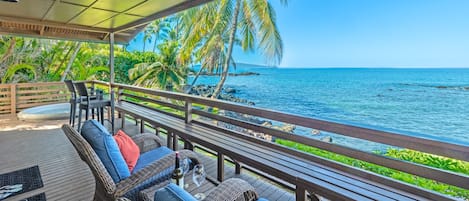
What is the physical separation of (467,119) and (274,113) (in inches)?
677

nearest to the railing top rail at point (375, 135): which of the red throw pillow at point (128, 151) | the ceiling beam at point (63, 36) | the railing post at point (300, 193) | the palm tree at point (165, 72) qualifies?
the railing post at point (300, 193)

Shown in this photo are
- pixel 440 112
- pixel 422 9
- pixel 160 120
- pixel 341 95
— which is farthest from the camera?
pixel 341 95

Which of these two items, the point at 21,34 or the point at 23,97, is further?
the point at 23,97

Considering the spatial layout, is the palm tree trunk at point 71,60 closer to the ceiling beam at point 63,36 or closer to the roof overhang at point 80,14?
the ceiling beam at point 63,36

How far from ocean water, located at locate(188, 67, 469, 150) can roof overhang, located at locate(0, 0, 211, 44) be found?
821 centimetres

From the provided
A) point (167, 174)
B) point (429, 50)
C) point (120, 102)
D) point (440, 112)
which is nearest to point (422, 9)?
point (429, 50)

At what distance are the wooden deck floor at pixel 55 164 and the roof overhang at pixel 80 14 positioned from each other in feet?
6.79

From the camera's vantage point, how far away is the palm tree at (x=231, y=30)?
27.1 ft

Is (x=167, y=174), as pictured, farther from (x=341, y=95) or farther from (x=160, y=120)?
(x=341, y=95)

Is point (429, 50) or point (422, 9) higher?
point (422, 9)

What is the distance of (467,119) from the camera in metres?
14.0

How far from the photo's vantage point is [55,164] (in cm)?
320

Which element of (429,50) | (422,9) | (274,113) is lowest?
(274,113)

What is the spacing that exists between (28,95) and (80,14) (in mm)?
4521
